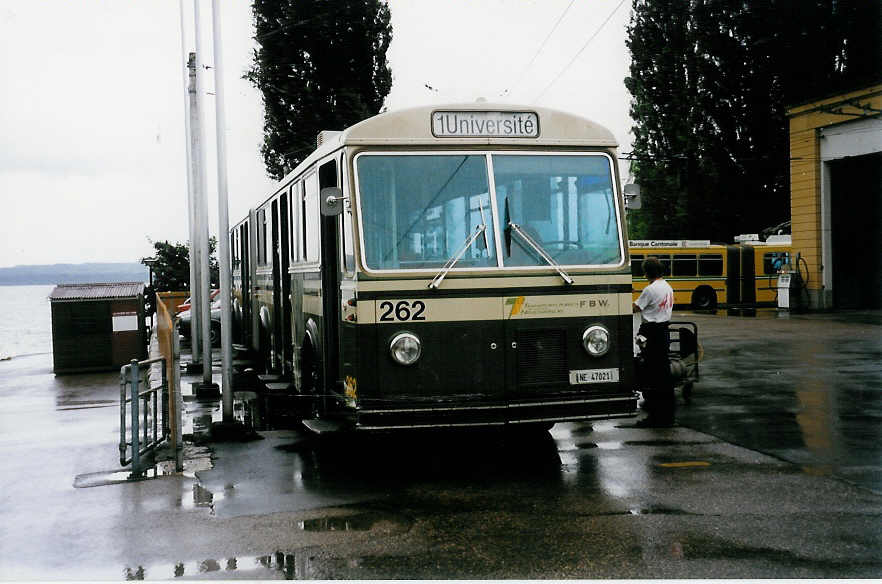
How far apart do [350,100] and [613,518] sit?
1182 inches

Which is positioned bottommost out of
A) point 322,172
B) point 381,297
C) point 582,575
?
point 582,575

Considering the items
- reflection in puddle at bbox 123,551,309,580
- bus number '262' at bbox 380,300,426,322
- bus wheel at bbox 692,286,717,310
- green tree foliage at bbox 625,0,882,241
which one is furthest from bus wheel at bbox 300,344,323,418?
green tree foliage at bbox 625,0,882,241

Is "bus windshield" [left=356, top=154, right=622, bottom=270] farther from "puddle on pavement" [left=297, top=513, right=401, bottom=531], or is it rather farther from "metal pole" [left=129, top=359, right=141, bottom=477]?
"metal pole" [left=129, top=359, right=141, bottom=477]

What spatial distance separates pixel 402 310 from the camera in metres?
8.09

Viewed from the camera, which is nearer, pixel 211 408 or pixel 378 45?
pixel 211 408

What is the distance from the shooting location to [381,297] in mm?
8039

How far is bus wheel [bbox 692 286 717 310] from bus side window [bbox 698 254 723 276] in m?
0.58

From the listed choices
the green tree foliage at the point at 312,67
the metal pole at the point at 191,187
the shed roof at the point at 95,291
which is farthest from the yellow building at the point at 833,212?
the shed roof at the point at 95,291

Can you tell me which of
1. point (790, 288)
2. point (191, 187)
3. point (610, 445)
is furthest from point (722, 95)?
point (610, 445)

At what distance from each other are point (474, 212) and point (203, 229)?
898 cm

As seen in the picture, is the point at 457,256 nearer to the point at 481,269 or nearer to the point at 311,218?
the point at 481,269

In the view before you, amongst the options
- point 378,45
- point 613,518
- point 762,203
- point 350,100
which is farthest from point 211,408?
point 762,203

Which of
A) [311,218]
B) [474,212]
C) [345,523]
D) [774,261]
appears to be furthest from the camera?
[774,261]

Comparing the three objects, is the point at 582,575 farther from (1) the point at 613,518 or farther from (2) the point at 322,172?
(2) the point at 322,172
